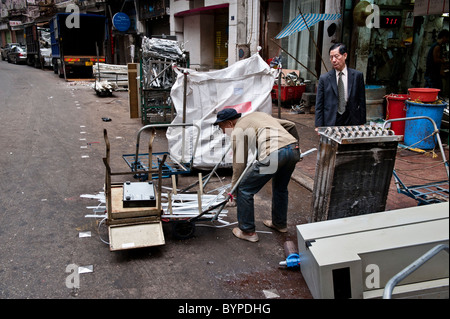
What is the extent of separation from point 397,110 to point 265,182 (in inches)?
201

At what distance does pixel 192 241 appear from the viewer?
4.03 metres

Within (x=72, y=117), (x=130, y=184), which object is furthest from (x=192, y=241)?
(x=72, y=117)

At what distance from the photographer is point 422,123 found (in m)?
6.88

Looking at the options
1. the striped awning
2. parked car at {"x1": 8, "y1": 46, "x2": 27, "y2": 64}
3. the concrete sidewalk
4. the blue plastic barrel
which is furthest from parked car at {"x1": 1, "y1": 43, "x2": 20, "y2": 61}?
the blue plastic barrel

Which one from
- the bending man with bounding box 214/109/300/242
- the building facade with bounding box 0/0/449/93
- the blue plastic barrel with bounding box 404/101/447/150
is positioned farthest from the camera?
the building facade with bounding box 0/0/449/93

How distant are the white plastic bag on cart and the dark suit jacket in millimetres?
1772

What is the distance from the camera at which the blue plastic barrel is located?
6805 mm

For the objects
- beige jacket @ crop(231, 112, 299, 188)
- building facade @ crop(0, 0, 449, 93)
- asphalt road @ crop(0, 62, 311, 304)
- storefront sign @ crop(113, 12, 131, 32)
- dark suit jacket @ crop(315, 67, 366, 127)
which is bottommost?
asphalt road @ crop(0, 62, 311, 304)

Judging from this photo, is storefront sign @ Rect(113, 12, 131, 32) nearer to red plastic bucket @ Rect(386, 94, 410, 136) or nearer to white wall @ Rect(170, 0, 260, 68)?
white wall @ Rect(170, 0, 260, 68)

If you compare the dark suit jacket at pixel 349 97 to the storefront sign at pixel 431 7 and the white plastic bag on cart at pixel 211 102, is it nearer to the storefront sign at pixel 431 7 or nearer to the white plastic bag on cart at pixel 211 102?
the white plastic bag on cart at pixel 211 102

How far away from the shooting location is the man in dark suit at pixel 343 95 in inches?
180

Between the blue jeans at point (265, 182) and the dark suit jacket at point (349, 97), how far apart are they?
1.12 m

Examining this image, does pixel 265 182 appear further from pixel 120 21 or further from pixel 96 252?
pixel 120 21
